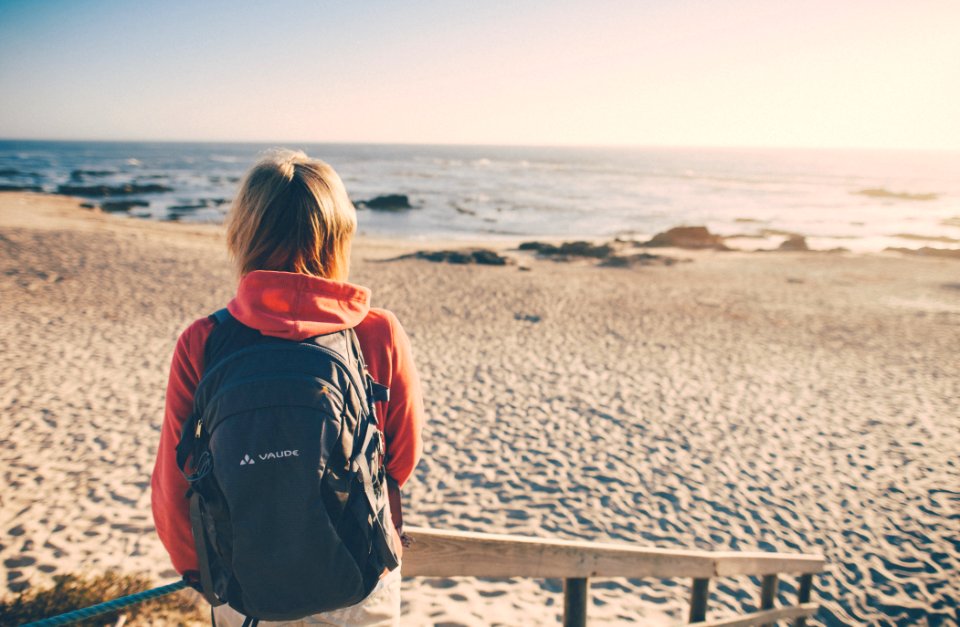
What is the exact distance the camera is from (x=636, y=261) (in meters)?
20.6

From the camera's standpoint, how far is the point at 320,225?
1.33 meters

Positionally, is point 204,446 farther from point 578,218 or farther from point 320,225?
point 578,218

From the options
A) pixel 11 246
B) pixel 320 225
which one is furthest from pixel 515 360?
pixel 11 246

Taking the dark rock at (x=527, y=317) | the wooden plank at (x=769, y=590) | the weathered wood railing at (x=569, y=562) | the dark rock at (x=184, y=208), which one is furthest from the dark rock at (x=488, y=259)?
the dark rock at (x=184, y=208)

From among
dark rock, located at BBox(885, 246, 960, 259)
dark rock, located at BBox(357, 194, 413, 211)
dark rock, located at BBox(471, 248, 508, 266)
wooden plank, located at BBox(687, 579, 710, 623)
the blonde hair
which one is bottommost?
wooden plank, located at BBox(687, 579, 710, 623)

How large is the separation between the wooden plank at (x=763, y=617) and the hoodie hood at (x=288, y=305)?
273 centimetres

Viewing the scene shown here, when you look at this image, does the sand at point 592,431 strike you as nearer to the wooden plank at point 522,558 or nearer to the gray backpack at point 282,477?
the wooden plank at point 522,558

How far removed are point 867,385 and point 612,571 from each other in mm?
8620

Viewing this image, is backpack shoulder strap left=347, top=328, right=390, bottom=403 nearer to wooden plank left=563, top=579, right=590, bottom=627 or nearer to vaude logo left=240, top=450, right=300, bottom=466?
vaude logo left=240, top=450, right=300, bottom=466

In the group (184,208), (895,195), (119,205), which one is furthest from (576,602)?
(895,195)

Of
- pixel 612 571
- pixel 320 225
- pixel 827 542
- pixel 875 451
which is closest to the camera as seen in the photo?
pixel 320 225

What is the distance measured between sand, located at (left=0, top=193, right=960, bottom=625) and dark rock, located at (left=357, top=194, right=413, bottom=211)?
26.1 metres

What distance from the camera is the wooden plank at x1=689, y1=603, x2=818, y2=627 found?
10.0 feet

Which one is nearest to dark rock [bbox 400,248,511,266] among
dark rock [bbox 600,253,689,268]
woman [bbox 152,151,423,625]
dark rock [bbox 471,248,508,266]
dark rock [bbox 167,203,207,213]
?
dark rock [bbox 471,248,508,266]
